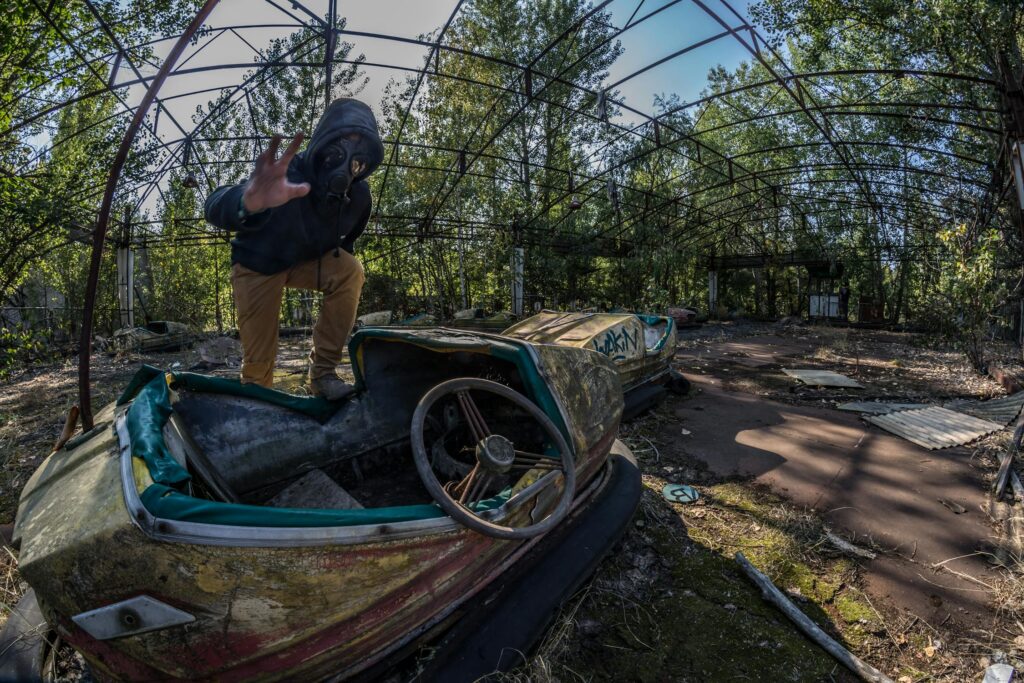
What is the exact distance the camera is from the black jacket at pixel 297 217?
2420 millimetres

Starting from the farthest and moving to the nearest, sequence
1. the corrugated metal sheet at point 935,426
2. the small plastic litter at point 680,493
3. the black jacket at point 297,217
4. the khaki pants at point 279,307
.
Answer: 1. the corrugated metal sheet at point 935,426
2. the small plastic litter at point 680,493
3. the khaki pants at point 279,307
4. the black jacket at point 297,217

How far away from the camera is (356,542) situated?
4.28 ft

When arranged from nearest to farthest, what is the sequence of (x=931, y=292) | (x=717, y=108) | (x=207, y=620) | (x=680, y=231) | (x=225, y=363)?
(x=207, y=620) → (x=931, y=292) → (x=225, y=363) → (x=680, y=231) → (x=717, y=108)

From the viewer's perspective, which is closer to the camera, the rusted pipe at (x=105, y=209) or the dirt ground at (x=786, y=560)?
the dirt ground at (x=786, y=560)

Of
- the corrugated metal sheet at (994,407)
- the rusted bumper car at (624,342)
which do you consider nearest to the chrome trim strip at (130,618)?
the rusted bumper car at (624,342)

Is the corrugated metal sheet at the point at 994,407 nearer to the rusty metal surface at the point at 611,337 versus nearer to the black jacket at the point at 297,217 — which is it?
the rusty metal surface at the point at 611,337

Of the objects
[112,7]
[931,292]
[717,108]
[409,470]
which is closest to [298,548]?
[409,470]

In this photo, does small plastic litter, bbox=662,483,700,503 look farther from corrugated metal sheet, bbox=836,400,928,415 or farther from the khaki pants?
corrugated metal sheet, bbox=836,400,928,415

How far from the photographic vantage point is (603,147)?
12562 mm

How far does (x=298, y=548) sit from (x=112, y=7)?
8.73m

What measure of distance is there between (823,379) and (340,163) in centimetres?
667

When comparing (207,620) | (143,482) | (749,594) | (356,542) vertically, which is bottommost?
(749,594)

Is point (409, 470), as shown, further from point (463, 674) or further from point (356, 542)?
point (356, 542)

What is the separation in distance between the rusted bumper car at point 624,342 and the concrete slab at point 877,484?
49cm
